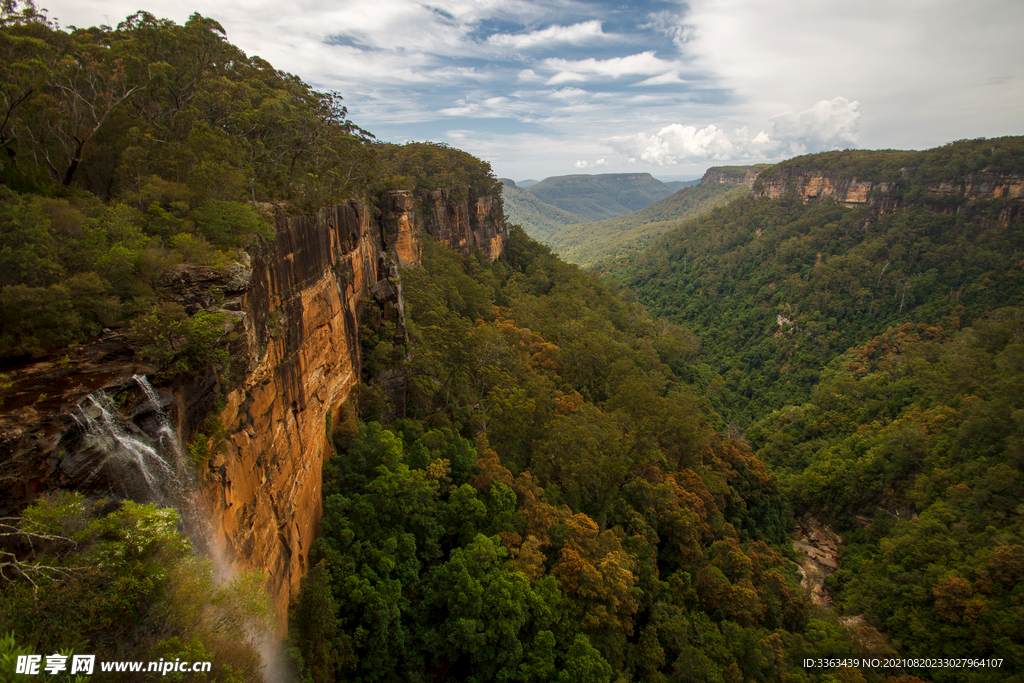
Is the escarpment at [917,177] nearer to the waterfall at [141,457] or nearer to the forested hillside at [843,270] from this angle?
the forested hillside at [843,270]

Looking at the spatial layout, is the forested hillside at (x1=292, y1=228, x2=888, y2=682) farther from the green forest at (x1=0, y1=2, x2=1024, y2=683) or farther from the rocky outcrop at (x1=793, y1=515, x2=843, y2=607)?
the rocky outcrop at (x1=793, y1=515, x2=843, y2=607)

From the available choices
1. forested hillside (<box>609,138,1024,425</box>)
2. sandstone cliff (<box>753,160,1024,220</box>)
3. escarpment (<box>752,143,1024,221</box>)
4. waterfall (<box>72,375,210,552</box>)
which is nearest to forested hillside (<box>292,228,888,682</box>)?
waterfall (<box>72,375,210,552</box>)

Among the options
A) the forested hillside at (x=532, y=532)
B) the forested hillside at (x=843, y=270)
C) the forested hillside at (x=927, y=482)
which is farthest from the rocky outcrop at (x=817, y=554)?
the forested hillside at (x=843, y=270)

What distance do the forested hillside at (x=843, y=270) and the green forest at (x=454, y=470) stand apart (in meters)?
15.2

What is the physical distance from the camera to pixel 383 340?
2438 cm

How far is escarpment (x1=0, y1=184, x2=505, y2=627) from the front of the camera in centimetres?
756

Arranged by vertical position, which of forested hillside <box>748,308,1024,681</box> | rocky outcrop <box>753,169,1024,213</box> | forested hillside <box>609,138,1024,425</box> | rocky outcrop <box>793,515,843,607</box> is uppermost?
rocky outcrop <box>753,169,1024,213</box>

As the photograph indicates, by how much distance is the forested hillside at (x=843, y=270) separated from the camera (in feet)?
212

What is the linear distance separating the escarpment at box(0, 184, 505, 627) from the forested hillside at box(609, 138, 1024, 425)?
178ft

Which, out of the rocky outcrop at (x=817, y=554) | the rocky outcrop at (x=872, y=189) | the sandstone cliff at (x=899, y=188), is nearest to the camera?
the rocky outcrop at (x=817, y=554)

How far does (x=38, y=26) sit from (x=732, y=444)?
42.8 m

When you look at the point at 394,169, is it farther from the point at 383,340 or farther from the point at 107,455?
the point at 107,455

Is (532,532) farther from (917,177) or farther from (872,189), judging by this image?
(917,177)

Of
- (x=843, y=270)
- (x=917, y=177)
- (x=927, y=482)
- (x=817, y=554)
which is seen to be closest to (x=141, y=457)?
(x=817, y=554)
